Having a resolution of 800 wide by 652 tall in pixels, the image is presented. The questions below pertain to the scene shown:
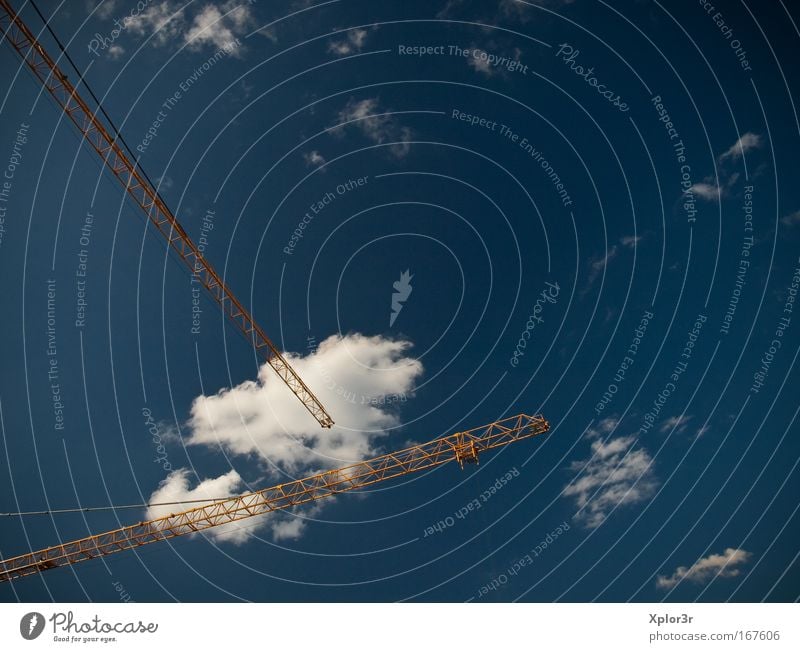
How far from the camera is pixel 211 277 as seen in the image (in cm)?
7612

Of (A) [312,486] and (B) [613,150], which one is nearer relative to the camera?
(B) [613,150]

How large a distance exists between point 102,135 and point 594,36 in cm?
5164

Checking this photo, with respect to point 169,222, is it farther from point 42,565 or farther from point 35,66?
point 42,565

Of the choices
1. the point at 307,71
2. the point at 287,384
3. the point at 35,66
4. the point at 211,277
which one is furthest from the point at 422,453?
the point at 35,66

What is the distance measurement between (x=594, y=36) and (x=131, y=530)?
7250 centimetres

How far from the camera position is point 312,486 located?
Answer: 73312 mm

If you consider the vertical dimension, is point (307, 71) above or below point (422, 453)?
above

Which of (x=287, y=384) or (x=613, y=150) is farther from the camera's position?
(x=287, y=384)
